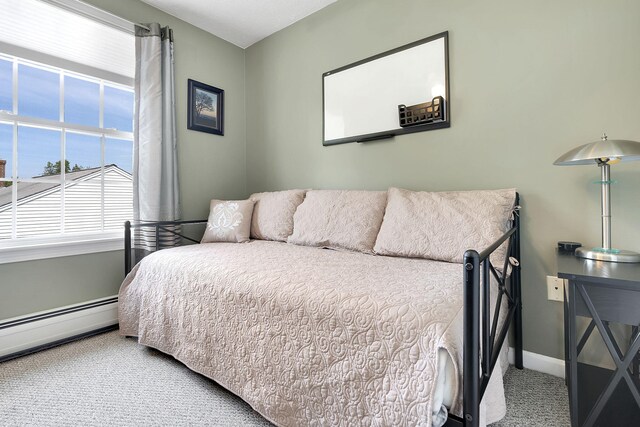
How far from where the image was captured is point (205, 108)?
9.18ft

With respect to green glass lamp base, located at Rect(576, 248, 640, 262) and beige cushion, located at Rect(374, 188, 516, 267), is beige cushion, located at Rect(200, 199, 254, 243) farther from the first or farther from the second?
green glass lamp base, located at Rect(576, 248, 640, 262)

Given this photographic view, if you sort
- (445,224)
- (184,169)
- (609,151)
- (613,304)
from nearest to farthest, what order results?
(613,304) < (609,151) < (445,224) < (184,169)

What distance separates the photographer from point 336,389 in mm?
980

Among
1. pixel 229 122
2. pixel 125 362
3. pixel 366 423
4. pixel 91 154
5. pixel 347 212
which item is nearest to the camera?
pixel 366 423

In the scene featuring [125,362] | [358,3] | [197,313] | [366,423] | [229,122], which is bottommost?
[125,362]

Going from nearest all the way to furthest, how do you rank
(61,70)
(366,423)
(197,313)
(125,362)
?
(366,423), (197,313), (125,362), (61,70)

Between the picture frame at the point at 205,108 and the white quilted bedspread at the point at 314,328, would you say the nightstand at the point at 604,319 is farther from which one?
the picture frame at the point at 205,108

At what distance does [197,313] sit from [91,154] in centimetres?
167

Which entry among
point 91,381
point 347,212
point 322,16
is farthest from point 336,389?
point 322,16

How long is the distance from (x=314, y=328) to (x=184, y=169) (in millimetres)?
2166

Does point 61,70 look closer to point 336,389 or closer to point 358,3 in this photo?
point 358,3

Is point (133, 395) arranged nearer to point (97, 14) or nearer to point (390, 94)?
point (390, 94)

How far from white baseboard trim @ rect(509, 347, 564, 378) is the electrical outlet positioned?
1.06 feet

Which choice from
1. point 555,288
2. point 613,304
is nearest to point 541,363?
point 555,288
